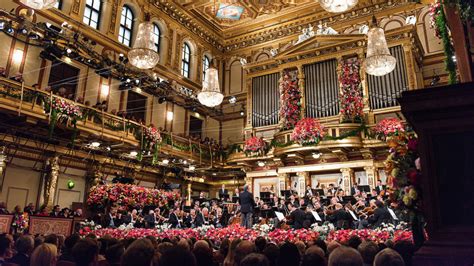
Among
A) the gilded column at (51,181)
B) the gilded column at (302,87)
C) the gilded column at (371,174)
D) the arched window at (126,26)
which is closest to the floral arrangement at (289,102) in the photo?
the gilded column at (302,87)

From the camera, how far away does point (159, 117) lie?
65.9 ft

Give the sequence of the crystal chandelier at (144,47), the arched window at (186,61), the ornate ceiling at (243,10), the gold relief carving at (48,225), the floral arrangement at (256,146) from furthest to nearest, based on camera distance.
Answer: the arched window at (186,61)
the ornate ceiling at (243,10)
the floral arrangement at (256,146)
the gold relief carving at (48,225)
the crystal chandelier at (144,47)

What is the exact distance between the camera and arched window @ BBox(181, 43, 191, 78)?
22578 mm

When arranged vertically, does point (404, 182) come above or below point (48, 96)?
below

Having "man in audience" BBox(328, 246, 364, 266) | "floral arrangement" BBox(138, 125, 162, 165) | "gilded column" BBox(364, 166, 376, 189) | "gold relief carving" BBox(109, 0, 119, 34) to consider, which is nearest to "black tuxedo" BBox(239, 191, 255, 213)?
"floral arrangement" BBox(138, 125, 162, 165)

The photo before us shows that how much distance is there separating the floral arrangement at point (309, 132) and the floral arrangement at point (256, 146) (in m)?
2.62

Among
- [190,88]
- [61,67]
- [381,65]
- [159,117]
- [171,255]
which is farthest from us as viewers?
[190,88]

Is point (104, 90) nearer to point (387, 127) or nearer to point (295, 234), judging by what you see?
point (295, 234)

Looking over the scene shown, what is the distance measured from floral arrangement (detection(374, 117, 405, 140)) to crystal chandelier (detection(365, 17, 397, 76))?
6470mm

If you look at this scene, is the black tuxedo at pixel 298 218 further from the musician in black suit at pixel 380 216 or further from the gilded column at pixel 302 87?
the gilded column at pixel 302 87

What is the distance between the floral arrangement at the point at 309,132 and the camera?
15.7 m

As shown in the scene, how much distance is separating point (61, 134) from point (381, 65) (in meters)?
12.5

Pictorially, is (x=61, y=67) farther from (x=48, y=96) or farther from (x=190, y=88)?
(x=190, y=88)

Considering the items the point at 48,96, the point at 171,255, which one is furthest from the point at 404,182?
the point at 48,96
